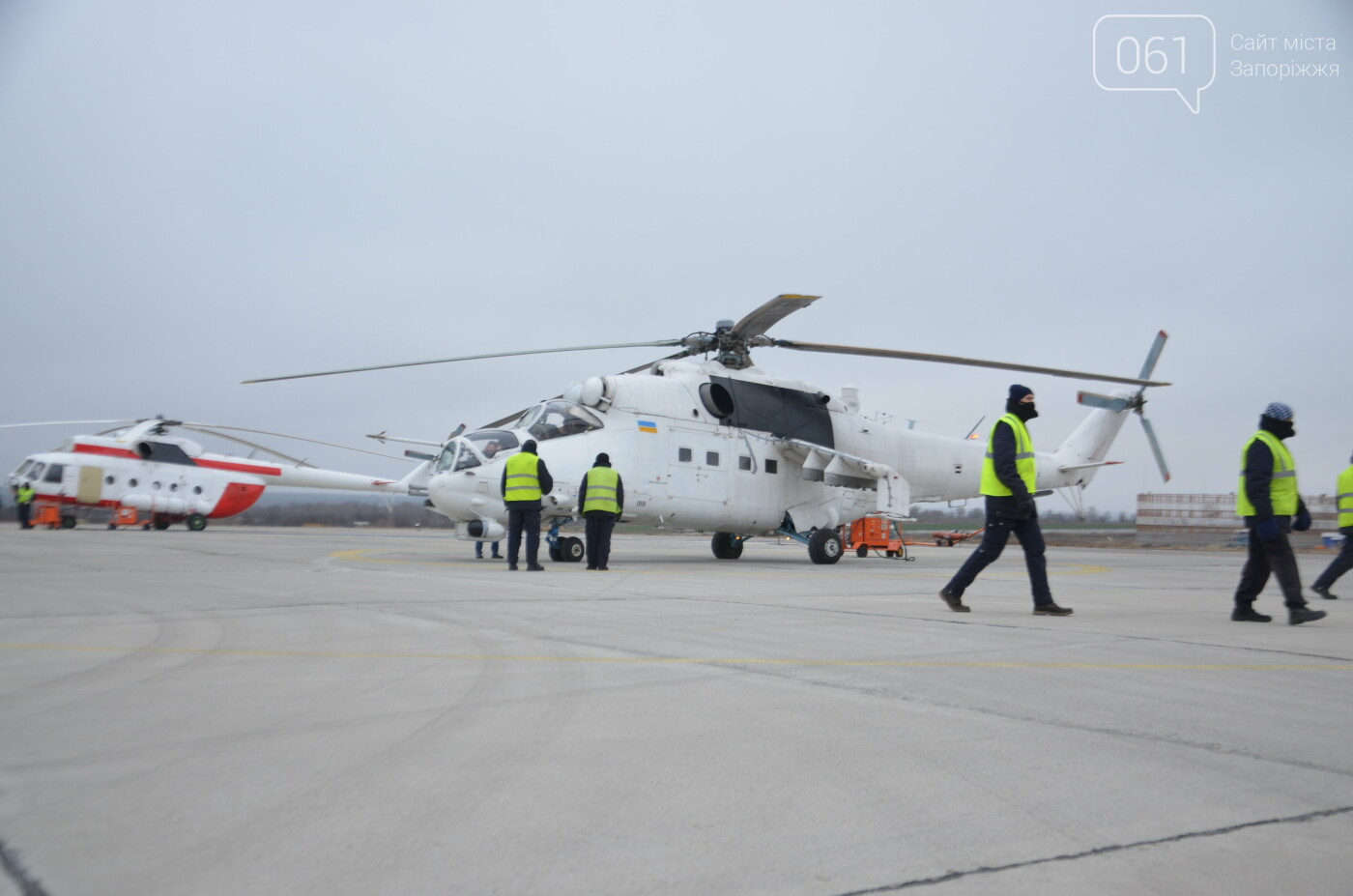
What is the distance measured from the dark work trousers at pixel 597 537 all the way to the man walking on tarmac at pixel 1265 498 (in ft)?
25.5

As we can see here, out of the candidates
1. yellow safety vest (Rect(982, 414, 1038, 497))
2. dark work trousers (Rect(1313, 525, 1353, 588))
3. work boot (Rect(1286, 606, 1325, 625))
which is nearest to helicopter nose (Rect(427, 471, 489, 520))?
yellow safety vest (Rect(982, 414, 1038, 497))

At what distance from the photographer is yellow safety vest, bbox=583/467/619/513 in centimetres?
1276

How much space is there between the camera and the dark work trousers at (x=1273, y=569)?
22.6ft

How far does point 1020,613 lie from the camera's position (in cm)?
762

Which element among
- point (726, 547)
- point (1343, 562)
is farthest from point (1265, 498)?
point (726, 547)

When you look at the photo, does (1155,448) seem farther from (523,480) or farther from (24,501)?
(24,501)

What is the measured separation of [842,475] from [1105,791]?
14989 mm

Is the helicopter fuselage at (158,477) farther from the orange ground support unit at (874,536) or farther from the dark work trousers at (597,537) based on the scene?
the dark work trousers at (597,537)

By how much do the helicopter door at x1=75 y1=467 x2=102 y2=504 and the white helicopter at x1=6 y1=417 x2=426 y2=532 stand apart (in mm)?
27

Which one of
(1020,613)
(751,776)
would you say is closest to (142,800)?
(751,776)

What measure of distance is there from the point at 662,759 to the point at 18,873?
170cm

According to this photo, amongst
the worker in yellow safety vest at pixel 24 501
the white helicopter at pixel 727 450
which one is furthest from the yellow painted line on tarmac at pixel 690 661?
the worker in yellow safety vest at pixel 24 501

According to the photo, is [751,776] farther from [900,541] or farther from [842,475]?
[900,541]

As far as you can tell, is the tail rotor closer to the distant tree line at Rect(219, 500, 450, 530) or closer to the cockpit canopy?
the cockpit canopy
